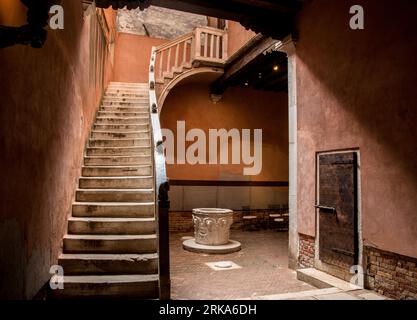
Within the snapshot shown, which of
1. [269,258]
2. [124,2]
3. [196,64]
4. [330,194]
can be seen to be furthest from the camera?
[196,64]

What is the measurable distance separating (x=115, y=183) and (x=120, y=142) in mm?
1453

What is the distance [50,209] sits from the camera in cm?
406

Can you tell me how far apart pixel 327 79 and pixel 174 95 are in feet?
21.7

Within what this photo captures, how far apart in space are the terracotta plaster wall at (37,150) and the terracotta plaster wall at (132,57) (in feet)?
22.2

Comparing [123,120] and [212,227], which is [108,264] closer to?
[212,227]

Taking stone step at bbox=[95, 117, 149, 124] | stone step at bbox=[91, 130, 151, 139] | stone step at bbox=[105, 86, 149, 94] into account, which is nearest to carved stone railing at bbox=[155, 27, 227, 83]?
stone step at bbox=[105, 86, 149, 94]

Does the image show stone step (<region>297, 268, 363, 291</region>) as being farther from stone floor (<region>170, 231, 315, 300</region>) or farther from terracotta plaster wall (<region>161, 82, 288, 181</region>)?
terracotta plaster wall (<region>161, 82, 288, 181</region>)

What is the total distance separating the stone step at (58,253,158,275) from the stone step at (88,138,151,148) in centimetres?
299

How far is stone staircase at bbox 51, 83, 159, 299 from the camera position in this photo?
4.11 m

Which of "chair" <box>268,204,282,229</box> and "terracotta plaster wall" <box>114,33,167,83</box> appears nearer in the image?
"chair" <box>268,204,282,229</box>

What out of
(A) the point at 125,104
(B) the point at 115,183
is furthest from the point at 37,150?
(A) the point at 125,104
